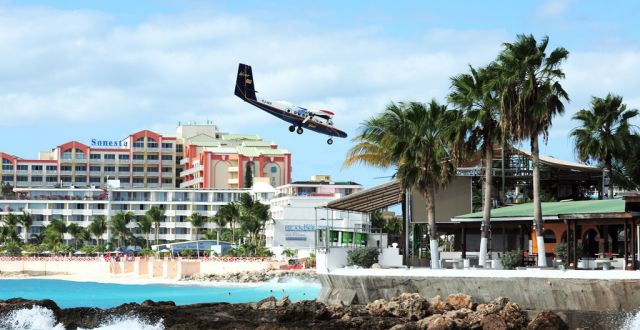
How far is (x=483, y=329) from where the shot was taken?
143 ft

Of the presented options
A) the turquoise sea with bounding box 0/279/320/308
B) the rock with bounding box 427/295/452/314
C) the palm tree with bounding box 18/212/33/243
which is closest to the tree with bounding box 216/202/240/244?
the palm tree with bounding box 18/212/33/243

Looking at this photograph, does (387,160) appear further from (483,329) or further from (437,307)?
(483,329)

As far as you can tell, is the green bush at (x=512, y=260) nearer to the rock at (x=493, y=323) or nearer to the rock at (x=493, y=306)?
the rock at (x=493, y=306)

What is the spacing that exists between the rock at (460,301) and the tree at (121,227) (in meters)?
141

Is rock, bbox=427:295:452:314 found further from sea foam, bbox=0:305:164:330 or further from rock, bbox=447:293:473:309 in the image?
sea foam, bbox=0:305:164:330

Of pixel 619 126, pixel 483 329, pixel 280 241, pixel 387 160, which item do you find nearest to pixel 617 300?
pixel 483 329

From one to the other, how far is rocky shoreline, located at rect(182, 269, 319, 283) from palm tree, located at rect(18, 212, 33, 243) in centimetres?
6951

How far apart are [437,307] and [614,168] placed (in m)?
33.6

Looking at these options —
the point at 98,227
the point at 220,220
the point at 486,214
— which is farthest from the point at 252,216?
the point at 486,214

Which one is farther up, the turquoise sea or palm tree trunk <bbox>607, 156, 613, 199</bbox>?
palm tree trunk <bbox>607, 156, 613, 199</bbox>

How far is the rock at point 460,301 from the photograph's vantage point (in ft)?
159

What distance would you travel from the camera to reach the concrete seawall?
44625mm

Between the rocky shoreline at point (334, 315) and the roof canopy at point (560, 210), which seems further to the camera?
the roof canopy at point (560, 210)

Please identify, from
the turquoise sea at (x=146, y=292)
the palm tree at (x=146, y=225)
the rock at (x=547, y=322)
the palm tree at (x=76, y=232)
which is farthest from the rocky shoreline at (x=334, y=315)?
the palm tree at (x=76, y=232)
